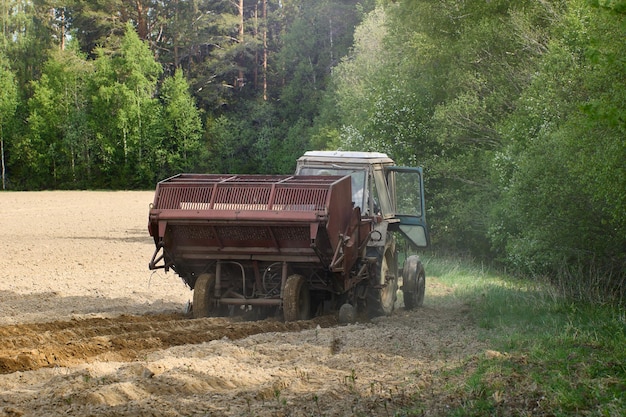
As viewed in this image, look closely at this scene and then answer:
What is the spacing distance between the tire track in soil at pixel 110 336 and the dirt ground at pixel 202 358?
0.02 metres

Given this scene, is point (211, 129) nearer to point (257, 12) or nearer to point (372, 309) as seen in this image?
point (257, 12)

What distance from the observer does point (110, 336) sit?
9891 mm

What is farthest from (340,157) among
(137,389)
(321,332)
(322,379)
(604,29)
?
(137,389)

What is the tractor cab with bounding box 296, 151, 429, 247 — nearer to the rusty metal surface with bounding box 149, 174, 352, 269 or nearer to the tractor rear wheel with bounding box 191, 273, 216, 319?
the rusty metal surface with bounding box 149, 174, 352, 269

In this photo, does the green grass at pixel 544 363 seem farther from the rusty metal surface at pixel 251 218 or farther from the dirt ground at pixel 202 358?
the rusty metal surface at pixel 251 218

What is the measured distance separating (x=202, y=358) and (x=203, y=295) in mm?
3047

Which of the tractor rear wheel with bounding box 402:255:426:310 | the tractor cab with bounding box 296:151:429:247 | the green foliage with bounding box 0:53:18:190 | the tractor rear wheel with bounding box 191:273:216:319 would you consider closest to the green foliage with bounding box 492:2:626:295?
the tractor cab with bounding box 296:151:429:247

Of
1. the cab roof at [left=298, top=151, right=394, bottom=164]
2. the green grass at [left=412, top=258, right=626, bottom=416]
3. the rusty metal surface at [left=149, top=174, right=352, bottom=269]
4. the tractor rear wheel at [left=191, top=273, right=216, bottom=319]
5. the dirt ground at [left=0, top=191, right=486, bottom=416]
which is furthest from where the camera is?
the cab roof at [left=298, top=151, right=394, bottom=164]

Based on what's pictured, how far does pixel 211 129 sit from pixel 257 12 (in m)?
13.4

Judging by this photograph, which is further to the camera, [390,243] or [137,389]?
[390,243]

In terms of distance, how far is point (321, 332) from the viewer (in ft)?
35.7

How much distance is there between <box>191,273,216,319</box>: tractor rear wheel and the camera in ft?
39.2

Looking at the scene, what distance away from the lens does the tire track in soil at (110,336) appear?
871cm

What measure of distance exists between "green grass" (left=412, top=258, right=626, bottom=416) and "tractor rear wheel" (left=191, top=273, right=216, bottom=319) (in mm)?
3622
